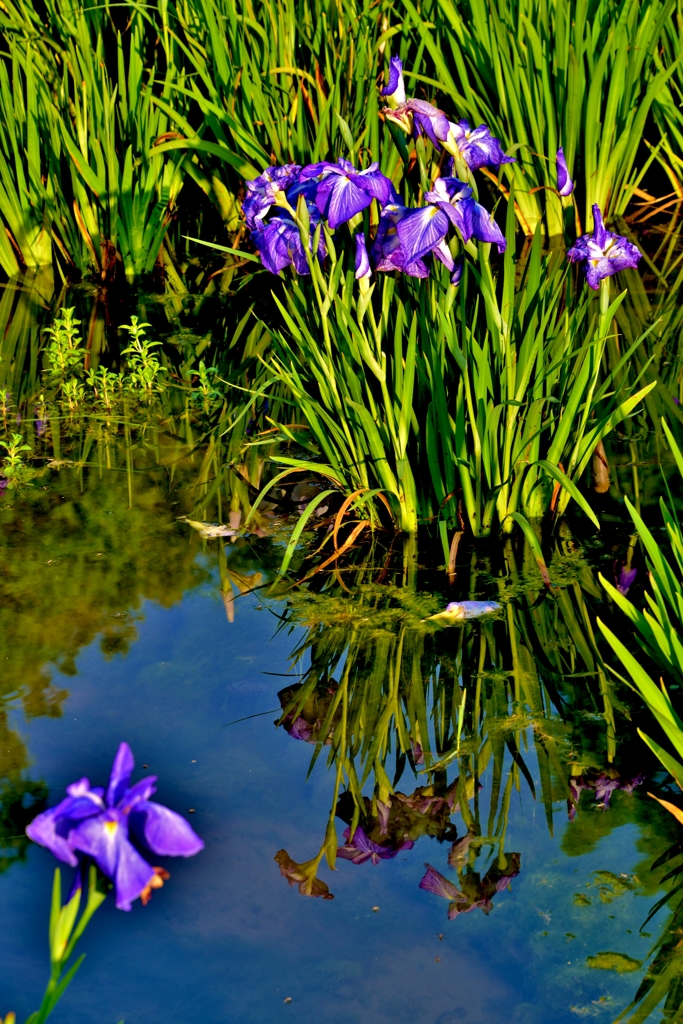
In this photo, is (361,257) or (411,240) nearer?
(411,240)

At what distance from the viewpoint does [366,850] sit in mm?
1462

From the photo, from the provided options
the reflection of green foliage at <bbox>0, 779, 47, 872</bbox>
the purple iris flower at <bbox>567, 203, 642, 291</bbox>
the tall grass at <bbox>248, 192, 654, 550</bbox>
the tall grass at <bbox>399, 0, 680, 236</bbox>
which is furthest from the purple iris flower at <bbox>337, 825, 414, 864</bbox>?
the tall grass at <bbox>399, 0, 680, 236</bbox>

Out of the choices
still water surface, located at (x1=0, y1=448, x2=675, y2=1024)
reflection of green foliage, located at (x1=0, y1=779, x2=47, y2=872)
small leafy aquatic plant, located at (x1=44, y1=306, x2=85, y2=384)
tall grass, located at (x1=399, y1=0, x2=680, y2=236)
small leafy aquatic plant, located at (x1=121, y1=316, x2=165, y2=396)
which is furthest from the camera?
tall grass, located at (x1=399, y1=0, x2=680, y2=236)

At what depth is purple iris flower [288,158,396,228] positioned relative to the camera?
1905mm

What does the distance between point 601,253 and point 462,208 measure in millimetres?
552

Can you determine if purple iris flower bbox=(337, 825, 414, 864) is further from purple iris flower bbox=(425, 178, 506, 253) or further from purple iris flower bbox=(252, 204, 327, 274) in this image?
purple iris flower bbox=(252, 204, 327, 274)

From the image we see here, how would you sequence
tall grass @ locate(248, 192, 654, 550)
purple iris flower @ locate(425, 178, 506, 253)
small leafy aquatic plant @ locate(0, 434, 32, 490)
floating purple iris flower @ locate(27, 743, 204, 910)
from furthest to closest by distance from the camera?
small leafy aquatic plant @ locate(0, 434, 32, 490), tall grass @ locate(248, 192, 654, 550), purple iris flower @ locate(425, 178, 506, 253), floating purple iris flower @ locate(27, 743, 204, 910)

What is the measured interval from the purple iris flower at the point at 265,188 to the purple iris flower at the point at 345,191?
210mm

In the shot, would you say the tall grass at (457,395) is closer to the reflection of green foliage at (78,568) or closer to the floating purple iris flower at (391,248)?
the floating purple iris flower at (391,248)

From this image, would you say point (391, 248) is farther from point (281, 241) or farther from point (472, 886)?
point (472, 886)

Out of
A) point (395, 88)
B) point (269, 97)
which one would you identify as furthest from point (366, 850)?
point (269, 97)

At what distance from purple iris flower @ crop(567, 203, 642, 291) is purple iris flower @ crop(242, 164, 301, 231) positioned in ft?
2.13

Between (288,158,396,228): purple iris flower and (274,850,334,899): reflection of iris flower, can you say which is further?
(288,158,396,228): purple iris flower

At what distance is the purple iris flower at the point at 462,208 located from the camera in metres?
1.82
